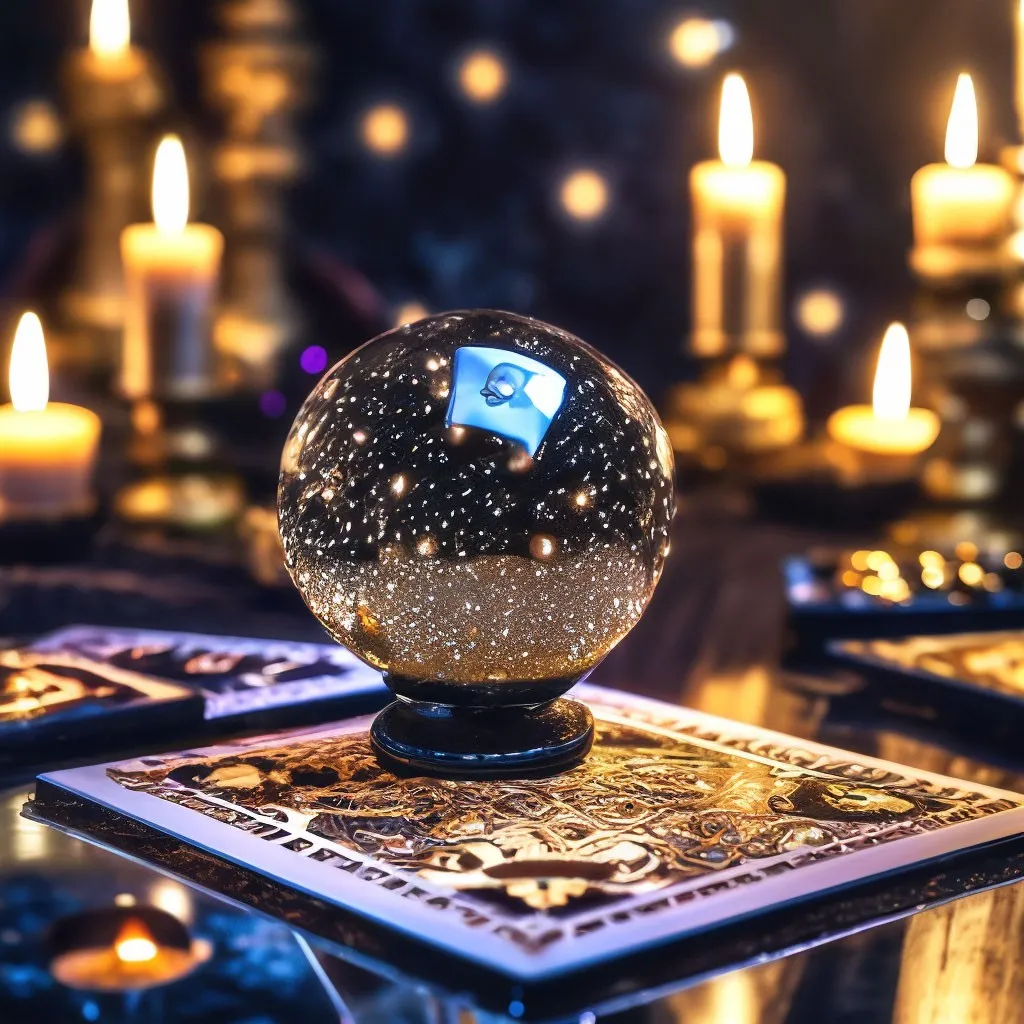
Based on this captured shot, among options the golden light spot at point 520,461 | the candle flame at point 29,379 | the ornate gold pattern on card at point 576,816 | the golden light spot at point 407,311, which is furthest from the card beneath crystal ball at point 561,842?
the golden light spot at point 407,311

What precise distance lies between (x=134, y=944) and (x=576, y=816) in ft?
0.50

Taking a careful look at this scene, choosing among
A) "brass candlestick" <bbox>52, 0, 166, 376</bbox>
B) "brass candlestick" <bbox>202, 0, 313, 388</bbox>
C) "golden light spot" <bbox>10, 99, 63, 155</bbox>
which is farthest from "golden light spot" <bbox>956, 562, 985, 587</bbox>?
"golden light spot" <bbox>10, 99, 63, 155</bbox>

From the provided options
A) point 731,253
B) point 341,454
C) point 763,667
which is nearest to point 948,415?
Result: point 731,253

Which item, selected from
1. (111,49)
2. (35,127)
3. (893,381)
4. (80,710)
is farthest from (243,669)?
(35,127)

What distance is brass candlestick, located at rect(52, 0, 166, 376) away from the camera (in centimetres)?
136

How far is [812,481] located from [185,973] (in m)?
0.85

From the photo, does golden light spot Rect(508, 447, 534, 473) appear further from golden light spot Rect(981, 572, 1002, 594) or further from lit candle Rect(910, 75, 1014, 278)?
lit candle Rect(910, 75, 1014, 278)

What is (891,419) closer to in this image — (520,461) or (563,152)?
(563,152)

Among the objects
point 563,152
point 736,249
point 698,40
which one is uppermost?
point 698,40

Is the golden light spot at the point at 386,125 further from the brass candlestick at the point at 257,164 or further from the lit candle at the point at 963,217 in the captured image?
the lit candle at the point at 963,217

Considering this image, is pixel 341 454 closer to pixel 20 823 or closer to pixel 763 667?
pixel 20 823

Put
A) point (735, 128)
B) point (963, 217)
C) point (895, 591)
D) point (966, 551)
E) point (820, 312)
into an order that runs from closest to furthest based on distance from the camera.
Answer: point (895, 591)
point (966, 551)
point (963, 217)
point (735, 128)
point (820, 312)

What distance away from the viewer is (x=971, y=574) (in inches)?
34.1

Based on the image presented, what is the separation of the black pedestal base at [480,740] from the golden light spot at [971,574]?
1.11ft
